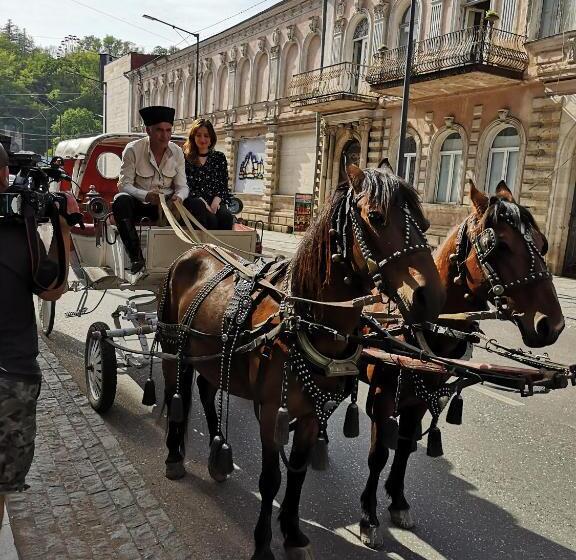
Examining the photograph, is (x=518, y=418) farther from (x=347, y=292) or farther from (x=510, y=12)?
(x=510, y=12)

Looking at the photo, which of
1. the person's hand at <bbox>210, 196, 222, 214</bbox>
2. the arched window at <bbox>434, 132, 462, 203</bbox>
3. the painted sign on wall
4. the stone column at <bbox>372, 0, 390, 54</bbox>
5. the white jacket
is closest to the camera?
the white jacket

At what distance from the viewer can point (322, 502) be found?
3982 mm

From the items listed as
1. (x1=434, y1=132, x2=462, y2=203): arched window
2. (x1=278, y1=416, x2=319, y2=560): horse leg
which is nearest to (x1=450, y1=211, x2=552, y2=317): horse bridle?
(x1=278, y1=416, x2=319, y2=560): horse leg

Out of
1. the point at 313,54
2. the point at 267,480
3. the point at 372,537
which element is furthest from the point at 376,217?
the point at 313,54

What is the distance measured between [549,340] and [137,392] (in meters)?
4.13

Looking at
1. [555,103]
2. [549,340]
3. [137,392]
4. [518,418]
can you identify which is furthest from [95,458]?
[555,103]

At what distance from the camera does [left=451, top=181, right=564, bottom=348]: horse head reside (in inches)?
129

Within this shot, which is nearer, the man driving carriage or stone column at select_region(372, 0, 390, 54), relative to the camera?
the man driving carriage

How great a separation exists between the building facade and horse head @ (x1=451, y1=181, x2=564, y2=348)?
46.1 feet

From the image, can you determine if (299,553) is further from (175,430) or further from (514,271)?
(514,271)

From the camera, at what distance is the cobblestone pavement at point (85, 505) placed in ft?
10.6

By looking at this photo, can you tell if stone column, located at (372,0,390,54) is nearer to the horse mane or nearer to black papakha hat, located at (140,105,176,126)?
black papakha hat, located at (140,105,176,126)

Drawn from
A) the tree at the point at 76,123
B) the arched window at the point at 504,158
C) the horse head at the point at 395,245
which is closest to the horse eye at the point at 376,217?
the horse head at the point at 395,245

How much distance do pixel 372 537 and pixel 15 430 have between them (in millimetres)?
2181
